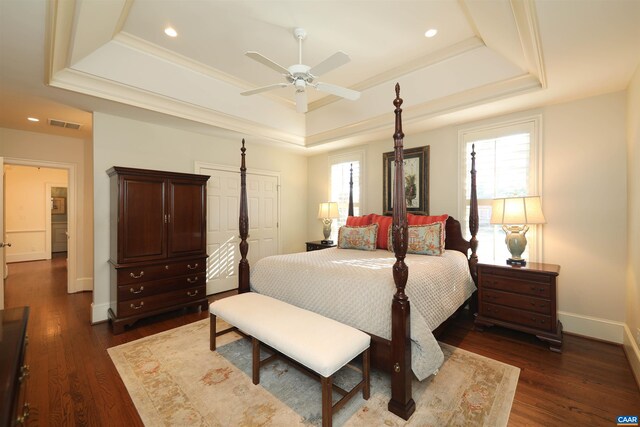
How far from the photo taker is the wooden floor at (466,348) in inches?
70.7

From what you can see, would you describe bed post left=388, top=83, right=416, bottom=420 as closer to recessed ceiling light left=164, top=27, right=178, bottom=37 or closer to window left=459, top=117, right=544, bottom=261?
window left=459, top=117, right=544, bottom=261

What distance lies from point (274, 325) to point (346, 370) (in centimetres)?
79

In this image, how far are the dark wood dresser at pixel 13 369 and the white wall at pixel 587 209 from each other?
4167 millimetres

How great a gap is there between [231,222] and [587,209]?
4.65 metres

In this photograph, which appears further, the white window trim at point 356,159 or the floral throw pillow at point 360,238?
the white window trim at point 356,159

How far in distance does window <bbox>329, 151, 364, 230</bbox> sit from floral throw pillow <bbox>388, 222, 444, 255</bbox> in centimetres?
167

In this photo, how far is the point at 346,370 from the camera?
2.31 metres

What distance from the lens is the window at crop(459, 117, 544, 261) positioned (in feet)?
10.4

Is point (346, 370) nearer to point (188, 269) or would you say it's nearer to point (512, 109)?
point (188, 269)

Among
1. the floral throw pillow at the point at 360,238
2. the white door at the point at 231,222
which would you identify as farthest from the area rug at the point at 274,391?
the white door at the point at 231,222

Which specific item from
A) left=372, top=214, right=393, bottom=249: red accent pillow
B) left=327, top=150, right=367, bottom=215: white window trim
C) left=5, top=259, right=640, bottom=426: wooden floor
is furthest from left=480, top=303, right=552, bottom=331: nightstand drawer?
left=327, top=150, right=367, bottom=215: white window trim

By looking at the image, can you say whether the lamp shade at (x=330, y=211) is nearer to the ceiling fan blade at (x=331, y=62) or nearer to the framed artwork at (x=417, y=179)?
the framed artwork at (x=417, y=179)

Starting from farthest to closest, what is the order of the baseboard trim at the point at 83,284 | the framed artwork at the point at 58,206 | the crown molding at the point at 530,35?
1. the framed artwork at the point at 58,206
2. the baseboard trim at the point at 83,284
3. the crown molding at the point at 530,35

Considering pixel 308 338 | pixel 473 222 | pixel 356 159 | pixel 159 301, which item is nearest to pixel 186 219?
pixel 159 301
